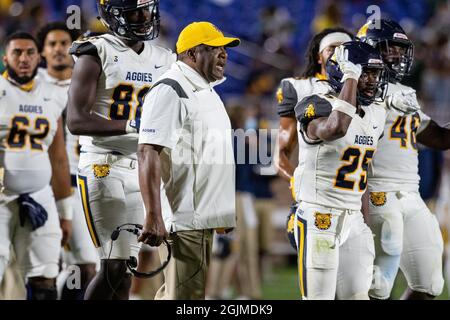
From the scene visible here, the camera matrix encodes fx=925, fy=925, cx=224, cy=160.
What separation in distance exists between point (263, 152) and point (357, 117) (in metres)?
3.23

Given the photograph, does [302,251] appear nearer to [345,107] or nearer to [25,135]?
[345,107]

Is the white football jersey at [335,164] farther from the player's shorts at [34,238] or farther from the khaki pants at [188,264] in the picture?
the player's shorts at [34,238]

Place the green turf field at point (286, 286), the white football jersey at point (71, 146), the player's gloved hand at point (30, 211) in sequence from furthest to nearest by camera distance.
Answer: the green turf field at point (286, 286) → the white football jersey at point (71, 146) → the player's gloved hand at point (30, 211)

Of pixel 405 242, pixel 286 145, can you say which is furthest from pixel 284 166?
pixel 405 242

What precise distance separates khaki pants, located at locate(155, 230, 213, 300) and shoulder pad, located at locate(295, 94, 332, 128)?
845 millimetres

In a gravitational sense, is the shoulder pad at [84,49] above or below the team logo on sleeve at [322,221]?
above

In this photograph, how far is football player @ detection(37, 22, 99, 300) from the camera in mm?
6848

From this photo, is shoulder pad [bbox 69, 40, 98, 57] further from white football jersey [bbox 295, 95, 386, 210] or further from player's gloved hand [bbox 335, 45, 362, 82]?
player's gloved hand [bbox 335, 45, 362, 82]

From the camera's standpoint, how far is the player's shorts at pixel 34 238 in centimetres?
616

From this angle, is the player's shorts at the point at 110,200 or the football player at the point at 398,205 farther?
the football player at the point at 398,205

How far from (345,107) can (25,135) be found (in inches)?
95.1

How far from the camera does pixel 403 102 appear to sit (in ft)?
18.6

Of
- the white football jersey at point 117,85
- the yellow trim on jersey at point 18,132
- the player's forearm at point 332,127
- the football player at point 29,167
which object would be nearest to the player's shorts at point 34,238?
the football player at point 29,167
